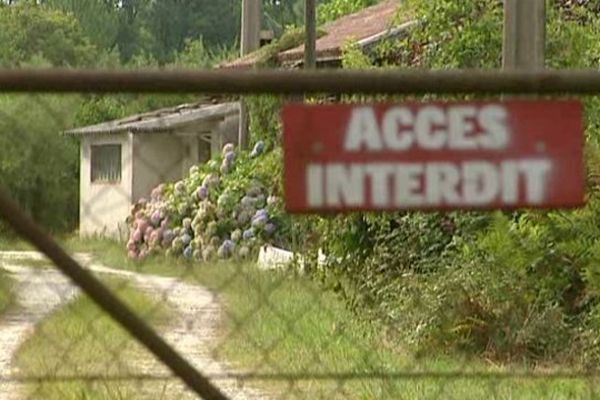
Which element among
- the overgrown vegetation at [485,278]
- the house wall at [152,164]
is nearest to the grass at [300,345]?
the house wall at [152,164]

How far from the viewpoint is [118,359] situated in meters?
4.18

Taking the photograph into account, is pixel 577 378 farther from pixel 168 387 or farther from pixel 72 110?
pixel 72 110

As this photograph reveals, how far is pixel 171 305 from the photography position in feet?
13.4

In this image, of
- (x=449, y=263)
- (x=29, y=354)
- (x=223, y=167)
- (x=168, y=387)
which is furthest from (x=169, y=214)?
(x=168, y=387)

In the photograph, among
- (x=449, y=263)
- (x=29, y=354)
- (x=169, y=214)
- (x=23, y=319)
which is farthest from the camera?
(x=169, y=214)

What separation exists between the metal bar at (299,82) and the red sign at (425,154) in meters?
0.04

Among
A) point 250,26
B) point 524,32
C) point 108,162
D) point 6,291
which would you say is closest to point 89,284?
point 6,291

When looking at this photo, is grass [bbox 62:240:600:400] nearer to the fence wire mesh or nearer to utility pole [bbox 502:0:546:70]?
the fence wire mesh

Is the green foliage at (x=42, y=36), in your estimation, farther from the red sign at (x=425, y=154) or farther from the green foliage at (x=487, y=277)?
the red sign at (x=425, y=154)

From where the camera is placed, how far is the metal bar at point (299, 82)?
11.8 feet

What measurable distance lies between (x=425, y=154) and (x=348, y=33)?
18686 millimetres

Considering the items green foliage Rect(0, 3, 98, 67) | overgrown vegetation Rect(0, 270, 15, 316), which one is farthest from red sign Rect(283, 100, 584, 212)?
green foliage Rect(0, 3, 98, 67)

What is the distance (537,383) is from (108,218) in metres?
1.47

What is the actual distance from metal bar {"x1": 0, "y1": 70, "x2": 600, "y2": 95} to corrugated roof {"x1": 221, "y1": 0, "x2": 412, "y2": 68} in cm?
1141
